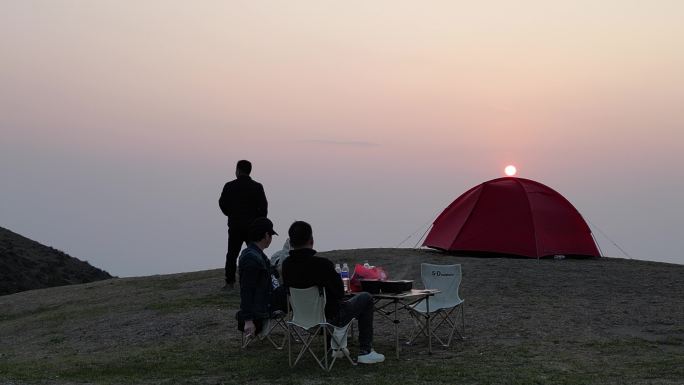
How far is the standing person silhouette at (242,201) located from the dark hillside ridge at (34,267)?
43.7 ft

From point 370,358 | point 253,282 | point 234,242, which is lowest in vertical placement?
point 370,358

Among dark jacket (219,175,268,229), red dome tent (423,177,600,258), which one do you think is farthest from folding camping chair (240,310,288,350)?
red dome tent (423,177,600,258)

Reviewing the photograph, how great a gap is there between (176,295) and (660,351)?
8745 mm

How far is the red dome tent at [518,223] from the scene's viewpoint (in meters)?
18.3

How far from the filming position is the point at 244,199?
536 inches

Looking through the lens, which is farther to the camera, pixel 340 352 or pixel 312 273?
pixel 340 352

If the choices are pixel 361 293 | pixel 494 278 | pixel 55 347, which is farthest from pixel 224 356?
pixel 494 278

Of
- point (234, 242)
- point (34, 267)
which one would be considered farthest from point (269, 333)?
point (34, 267)

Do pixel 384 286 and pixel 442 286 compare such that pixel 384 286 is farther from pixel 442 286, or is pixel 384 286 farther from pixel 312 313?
pixel 442 286

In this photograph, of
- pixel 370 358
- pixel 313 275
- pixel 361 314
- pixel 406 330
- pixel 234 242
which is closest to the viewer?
pixel 313 275

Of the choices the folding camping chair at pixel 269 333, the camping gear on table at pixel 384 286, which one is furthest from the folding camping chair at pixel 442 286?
the folding camping chair at pixel 269 333

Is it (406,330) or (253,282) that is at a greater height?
(253,282)

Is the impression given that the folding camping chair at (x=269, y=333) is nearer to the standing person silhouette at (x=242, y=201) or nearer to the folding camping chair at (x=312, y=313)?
the folding camping chair at (x=312, y=313)

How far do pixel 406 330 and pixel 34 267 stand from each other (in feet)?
61.6
